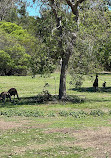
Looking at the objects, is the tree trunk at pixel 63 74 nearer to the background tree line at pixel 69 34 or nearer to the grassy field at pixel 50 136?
the background tree line at pixel 69 34

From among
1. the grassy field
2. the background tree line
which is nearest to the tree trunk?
the background tree line

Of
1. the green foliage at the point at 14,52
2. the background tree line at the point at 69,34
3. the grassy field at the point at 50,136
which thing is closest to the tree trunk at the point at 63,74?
the background tree line at the point at 69,34

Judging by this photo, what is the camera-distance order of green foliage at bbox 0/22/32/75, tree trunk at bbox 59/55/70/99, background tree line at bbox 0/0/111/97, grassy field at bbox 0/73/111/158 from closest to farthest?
grassy field at bbox 0/73/111/158, background tree line at bbox 0/0/111/97, tree trunk at bbox 59/55/70/99, green foliage at bbox 0/22/32/75

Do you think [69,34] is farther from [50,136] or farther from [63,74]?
[50,136]

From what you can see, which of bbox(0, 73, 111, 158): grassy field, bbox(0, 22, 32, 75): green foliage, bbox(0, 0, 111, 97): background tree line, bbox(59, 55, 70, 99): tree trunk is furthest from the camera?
bbox(0, 22, 32, 75): green foliage

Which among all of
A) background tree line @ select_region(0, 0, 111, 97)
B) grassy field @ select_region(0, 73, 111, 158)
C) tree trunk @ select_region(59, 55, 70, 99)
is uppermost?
background tree line @ select_region(0, 0, 111, 97)

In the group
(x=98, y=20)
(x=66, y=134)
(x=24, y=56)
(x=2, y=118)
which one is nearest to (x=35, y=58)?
(x=98, y=20)

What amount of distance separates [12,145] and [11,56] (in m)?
42.9

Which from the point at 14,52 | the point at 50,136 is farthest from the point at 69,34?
the point at 14,52

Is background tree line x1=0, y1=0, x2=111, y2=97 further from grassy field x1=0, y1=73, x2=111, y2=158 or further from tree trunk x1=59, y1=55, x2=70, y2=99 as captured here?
grassy field x1=0, y1=73, x2=111, y2=158

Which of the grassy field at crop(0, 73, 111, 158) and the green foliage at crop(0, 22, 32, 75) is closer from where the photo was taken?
the grassy field at crop(0, 73, 111, 158)

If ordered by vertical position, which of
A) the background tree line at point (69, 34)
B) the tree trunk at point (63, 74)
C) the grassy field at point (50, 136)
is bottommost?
the grassy field at point (50, 136)

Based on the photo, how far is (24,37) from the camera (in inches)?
2149

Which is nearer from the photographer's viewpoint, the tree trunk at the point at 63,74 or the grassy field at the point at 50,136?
the grassy field at the point at 50,136
